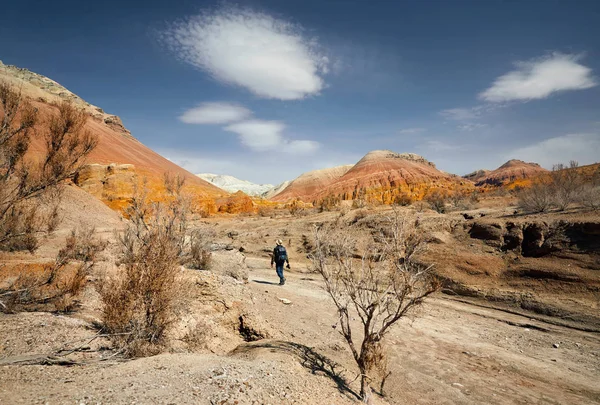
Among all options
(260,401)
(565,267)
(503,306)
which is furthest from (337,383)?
(565,267)

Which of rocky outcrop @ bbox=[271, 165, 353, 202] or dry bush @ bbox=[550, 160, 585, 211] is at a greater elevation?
rocky outcrop @ bbox=[271, 165, 353, 202]

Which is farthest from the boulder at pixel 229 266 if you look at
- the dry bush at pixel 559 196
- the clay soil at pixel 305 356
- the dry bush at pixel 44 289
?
the dry bush at pixel 559 196

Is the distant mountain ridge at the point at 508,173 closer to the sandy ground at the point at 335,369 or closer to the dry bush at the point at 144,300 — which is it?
the sandy ground at the point at 335,369

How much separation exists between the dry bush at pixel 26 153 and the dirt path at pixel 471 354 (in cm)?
514

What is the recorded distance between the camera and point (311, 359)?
184 inches

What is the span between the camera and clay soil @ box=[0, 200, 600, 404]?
296cm

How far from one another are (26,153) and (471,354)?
1012 centimetres

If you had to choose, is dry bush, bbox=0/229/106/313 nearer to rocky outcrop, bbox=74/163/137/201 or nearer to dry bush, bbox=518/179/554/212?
dry bush, bbox=518/179/554/212

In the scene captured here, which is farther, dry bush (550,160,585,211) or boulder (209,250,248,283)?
dry bush (550,160,585,211)

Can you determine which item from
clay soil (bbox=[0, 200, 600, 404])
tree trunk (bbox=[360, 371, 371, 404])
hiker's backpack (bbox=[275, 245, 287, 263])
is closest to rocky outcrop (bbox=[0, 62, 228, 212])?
clay soil (bbox=[0, 200, 600, 404])

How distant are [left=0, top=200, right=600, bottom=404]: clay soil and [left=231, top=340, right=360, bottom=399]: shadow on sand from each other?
0.03 metres

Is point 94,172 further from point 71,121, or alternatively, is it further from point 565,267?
point 565,267

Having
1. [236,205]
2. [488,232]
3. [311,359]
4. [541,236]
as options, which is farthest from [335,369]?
[236,205]

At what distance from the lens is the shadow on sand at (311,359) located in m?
4.25
